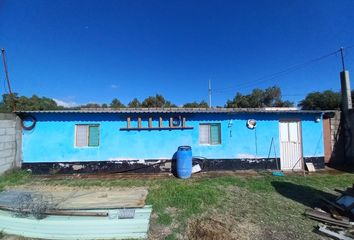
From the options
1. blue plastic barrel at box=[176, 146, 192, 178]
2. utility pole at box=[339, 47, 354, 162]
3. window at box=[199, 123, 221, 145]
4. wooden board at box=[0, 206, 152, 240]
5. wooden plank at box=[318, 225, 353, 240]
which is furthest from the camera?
utility pole at box=[339, 47, 354, 162]

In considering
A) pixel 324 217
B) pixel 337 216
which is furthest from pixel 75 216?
pixel 337 216

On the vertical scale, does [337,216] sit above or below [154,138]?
below

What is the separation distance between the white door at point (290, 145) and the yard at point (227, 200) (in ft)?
3.73

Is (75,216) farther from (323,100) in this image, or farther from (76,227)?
(323,100)

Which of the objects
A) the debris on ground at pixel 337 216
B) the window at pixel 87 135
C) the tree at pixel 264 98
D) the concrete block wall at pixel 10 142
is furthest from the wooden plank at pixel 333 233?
the tree at pixel 264 98

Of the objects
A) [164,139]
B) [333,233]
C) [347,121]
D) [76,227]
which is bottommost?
[333,233]

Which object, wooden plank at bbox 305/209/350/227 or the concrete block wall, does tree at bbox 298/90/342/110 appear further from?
the concrete block wall

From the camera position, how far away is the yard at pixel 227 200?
4.03m

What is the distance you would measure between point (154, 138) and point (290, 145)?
602 cm

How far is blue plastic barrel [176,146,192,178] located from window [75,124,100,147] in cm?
353

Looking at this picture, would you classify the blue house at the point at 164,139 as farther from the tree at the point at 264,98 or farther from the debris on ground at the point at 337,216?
the tree at the point at 264,98

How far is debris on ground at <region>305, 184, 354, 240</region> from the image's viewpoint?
12.8ft

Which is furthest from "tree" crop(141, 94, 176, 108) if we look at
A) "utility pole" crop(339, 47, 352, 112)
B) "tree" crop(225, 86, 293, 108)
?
"utility pole" crop(339, 47, 352, 112)

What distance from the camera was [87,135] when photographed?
28.6 feet
